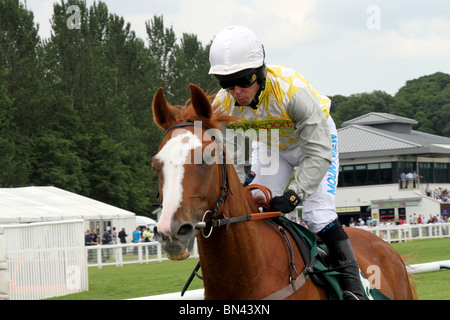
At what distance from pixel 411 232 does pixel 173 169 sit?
89.9 feet

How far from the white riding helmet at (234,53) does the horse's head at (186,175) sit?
357mm

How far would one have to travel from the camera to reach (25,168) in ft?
115

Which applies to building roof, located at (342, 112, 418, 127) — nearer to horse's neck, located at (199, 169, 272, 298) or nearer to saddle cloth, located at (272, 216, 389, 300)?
saddle cloth, located at (272, 216, 389, 300)

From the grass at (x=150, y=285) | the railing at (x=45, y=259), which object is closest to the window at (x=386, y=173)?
the grass at (x=150, y=285)

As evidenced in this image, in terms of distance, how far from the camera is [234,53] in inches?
141

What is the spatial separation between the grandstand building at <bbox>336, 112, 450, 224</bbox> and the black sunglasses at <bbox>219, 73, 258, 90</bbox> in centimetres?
4653

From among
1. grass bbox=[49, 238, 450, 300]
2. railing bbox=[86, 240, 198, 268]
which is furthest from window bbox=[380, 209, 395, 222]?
grass bbox=[49, 238, 450, 300]

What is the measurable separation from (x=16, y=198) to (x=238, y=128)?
20.8 m

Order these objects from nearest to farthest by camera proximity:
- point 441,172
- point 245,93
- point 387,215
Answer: point 245,93, point 387,215, point 441,172

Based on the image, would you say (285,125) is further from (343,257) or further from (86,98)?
(86,98)

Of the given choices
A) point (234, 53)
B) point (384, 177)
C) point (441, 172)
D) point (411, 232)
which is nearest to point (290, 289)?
point (234, 53)

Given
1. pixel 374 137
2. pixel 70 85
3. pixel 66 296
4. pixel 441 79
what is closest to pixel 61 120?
pixel 70 85

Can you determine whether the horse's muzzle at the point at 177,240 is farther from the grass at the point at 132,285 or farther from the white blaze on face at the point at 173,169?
the grass at the point at 132,285

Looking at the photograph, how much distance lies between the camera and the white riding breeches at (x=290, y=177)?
4.12 metres
